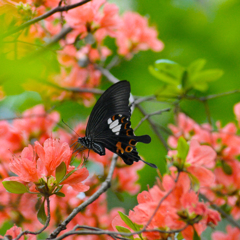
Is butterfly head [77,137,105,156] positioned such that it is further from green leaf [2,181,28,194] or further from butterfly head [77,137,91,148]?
green leaf [2,181,28,194]

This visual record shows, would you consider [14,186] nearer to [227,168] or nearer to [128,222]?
[128,222]

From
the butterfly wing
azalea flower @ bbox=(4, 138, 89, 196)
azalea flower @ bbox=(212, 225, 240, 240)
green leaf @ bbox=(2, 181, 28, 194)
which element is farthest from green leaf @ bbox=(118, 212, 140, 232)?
azalea flower @ bbox=(212, 225, 240, 240)

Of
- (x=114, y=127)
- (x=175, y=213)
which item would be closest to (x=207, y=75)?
(x=114, y=127)

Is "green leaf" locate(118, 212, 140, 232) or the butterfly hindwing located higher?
the butterfly hindwing

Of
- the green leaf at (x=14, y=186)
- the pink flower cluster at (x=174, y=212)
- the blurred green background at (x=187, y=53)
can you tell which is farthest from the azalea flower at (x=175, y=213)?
the blurred green background at (x=187, y=53)

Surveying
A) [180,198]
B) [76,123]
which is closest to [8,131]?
[76,123]
